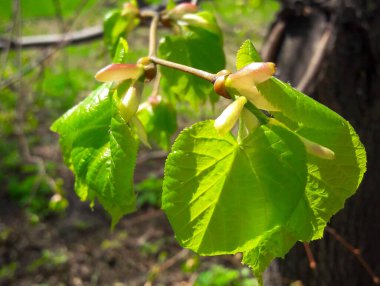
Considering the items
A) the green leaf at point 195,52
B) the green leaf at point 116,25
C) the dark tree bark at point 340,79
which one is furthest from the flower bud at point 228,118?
the dark tree bark at point 340,79

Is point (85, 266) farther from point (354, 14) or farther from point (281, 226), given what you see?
point (281, 226)

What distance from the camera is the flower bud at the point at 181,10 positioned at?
1007mm

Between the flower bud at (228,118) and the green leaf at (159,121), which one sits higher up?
the flower bud at (228,118)

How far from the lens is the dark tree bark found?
4.71 ft

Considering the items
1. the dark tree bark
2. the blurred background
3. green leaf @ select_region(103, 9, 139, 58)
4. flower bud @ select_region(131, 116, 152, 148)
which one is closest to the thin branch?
the blurred background

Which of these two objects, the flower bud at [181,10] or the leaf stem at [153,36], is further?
the flower bud at [181,10]

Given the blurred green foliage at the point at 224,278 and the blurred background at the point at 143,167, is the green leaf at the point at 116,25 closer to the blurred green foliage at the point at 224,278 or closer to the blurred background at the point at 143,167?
the blurred background at the point at 143,167

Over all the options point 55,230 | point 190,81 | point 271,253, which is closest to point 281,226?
point 271,253

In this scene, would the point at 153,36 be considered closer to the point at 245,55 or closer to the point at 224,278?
the point at 245,55

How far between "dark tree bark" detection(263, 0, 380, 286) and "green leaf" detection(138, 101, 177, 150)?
0.50 meters

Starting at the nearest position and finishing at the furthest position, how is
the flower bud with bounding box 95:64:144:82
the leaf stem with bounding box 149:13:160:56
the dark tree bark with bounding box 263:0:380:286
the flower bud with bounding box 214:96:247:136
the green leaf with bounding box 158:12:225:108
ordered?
1. the flower bud with bounding box 214:96:247:136
2. the flower bud with bounding box 95:64:144:82
3. the leaf stem with bounding box 149:13:160:56
4. the green leaf with bounding box 158:12:225:108
5. the dark tree bark with bounding box 263:0:380:286

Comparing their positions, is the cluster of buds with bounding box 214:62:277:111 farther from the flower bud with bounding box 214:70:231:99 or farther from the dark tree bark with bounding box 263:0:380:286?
the dark tree bark with bounding box 263:0:380:286

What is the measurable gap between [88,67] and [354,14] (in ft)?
16.2

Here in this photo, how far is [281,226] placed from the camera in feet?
1.99
